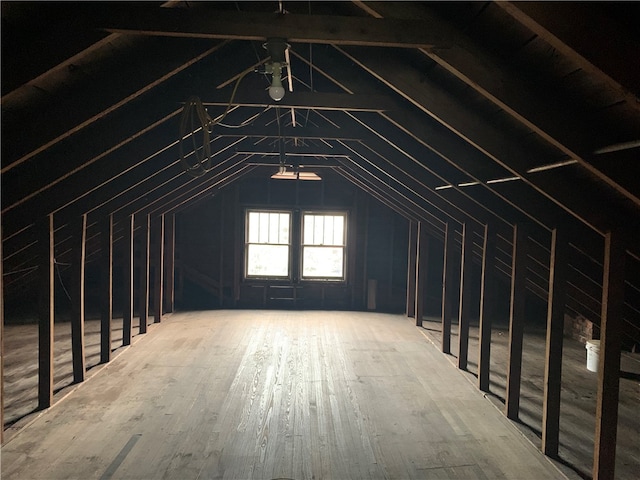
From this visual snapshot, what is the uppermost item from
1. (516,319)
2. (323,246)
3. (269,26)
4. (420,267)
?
(269,26)

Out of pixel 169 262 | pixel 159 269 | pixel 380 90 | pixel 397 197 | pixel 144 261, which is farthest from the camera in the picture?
pixel 169 262

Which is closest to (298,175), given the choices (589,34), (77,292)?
(77,292)

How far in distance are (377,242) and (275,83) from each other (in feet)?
22.7

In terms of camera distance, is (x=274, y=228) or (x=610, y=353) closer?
(x=610, y=353)

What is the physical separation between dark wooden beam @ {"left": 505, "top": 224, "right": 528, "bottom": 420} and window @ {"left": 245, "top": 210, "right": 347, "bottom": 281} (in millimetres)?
5388

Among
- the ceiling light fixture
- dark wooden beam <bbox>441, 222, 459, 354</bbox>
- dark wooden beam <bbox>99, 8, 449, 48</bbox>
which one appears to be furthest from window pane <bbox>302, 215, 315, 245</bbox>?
dark wooden beam <bbox>99, 8, 449, 48</bbox>

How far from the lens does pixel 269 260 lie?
9461 mm

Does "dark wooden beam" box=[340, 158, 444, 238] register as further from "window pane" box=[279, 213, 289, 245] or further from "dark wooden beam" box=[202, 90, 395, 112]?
"dark wooden beam" box=[202, 90, 395, 112]

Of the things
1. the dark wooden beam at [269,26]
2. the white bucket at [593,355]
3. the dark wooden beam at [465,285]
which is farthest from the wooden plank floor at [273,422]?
the dark wooden beam at [269,26]

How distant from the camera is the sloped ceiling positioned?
2291 mm

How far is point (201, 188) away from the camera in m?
7.43

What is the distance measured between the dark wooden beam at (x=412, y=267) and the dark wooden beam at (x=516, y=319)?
419 centimetres

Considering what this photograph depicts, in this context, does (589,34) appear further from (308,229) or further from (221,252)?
(221,252)

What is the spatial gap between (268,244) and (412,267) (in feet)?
9.21
